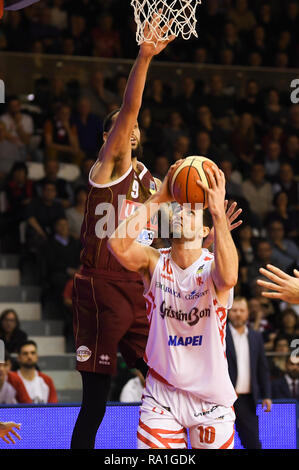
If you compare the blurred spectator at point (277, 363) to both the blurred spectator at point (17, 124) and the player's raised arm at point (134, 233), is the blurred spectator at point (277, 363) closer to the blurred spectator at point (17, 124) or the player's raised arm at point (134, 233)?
the blurred spectator at point (17, 124)

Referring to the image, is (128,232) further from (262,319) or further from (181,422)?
(262,319)

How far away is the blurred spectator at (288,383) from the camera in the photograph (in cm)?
→ 926

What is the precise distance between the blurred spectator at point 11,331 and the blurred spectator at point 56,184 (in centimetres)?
203

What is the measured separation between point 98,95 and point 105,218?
6.46 m

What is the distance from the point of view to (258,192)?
12.1 metres

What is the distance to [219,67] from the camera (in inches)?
483

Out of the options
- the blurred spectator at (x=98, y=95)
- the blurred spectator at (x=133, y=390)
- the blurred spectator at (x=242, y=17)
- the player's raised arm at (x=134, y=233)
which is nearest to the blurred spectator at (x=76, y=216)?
the blurred spectator at (x=98, y=95)

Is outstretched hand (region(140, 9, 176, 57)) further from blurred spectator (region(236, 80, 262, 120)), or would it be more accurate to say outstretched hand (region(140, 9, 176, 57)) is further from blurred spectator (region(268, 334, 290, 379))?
blurred spectator (region(236, 80, 262, 120))

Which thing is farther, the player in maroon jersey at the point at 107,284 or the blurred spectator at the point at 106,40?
the blurred spectator at the point at 106,40

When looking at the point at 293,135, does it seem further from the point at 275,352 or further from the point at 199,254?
the point at 199,254

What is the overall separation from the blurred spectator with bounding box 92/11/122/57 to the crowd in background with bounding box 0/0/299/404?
0.05 feet

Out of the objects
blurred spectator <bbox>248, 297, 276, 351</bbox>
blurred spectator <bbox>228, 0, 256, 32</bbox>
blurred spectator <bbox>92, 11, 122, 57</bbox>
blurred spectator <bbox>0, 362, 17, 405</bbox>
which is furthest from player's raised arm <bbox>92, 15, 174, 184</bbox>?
blurred spectator <bbox>228, 0, 256, 32</bbox>

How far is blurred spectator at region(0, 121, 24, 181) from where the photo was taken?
11.3 meters

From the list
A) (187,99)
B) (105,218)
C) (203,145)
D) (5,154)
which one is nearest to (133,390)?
(105,218)
